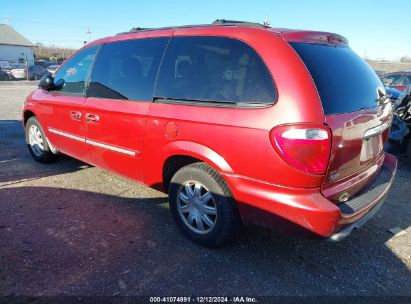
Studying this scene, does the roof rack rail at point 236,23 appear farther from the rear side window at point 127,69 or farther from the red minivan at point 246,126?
the rear side window at point 127,69

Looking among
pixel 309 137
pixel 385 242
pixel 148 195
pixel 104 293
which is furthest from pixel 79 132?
pixel 385 242

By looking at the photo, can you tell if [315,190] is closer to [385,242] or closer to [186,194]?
[186,194]

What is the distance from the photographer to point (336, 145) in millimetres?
2350

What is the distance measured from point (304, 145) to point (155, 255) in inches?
64.4

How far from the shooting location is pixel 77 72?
432 cm

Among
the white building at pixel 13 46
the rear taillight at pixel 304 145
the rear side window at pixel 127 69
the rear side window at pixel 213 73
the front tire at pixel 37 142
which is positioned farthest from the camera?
the white building at pixel 13 46

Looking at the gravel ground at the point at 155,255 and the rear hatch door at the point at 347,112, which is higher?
the rear hatch door at the point at 347,112

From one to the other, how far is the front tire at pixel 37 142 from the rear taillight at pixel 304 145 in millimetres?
4037

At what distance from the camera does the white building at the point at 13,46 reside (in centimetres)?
5197

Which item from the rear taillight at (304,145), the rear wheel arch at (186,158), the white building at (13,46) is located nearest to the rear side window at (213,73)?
the rear taillight at (304,145)

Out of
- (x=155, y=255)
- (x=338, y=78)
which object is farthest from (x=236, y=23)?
(x=155, y=255)

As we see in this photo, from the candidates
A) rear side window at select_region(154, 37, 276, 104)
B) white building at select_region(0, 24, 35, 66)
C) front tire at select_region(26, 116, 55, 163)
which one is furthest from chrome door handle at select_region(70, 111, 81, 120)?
white building at select_region(0, 24, 35, 66)

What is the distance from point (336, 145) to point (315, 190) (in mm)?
353

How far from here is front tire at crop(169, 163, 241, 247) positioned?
2803 mm
